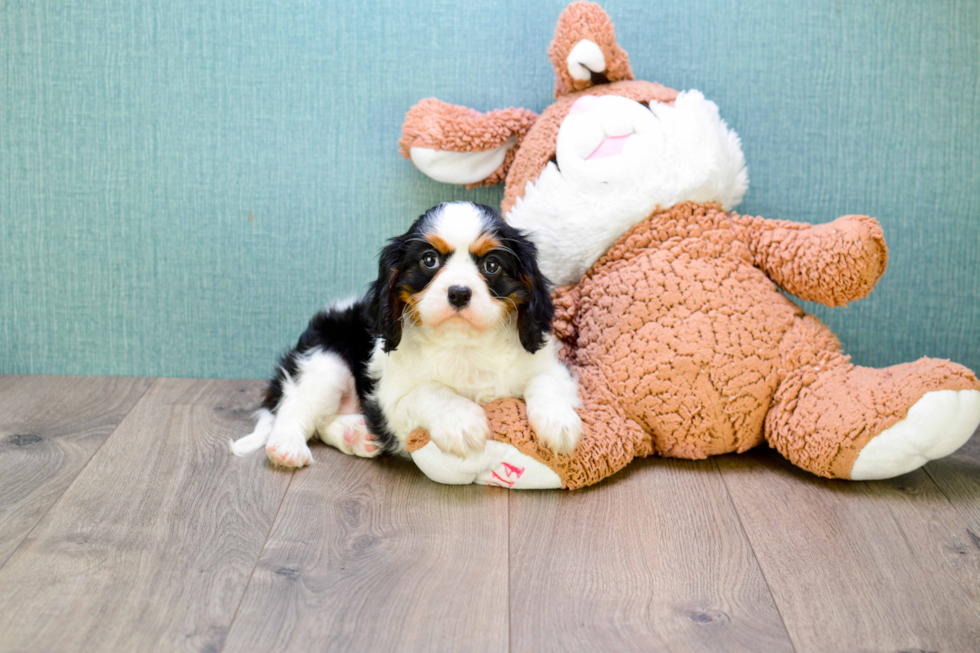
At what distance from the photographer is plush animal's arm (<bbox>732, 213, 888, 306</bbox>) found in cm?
180

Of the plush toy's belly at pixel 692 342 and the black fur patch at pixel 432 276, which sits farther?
the plush toy's belly at pixel 692 342

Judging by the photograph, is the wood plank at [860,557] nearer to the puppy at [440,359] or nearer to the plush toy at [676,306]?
the plush toy at [676,306]

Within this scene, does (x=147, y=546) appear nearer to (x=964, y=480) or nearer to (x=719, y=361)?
(x=719, y=361)

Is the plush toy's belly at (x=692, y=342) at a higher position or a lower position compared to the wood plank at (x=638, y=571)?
higher

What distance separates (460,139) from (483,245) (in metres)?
0.57

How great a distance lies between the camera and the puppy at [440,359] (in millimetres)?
1615

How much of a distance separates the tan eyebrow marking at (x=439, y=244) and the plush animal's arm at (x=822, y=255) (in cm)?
75

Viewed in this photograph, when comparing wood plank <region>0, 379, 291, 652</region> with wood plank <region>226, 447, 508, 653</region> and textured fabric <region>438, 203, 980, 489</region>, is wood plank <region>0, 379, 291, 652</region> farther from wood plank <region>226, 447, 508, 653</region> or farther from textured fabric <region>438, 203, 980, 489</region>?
textured fabric <region>438, 203, 980, 489</region>

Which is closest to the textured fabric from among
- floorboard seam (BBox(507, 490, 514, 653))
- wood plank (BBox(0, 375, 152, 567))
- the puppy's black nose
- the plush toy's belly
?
the plush toy's belly

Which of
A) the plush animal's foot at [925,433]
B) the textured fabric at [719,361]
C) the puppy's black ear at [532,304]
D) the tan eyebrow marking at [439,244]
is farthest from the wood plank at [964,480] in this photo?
the tan eyebrow marking at [439,244]

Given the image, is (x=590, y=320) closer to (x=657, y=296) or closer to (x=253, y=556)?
(x=657, y=296)

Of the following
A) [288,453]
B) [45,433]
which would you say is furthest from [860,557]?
[45,433]

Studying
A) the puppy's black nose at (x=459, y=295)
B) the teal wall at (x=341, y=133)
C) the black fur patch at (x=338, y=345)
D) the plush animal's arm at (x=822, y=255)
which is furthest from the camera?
the teal wall at (x=341, y=133)

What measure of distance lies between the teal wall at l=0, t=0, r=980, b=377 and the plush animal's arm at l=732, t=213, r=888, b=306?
38 cm
